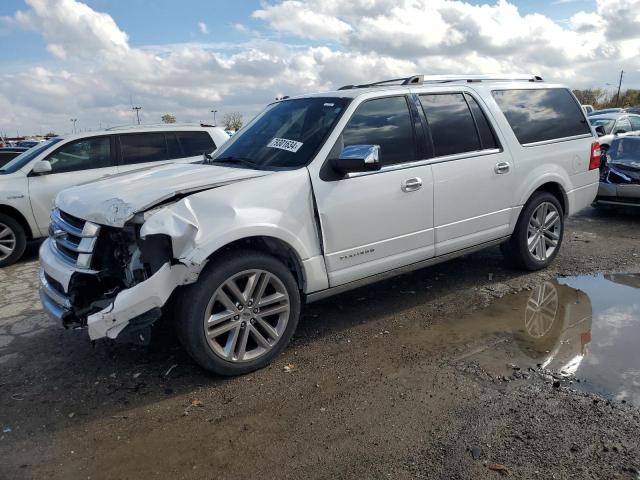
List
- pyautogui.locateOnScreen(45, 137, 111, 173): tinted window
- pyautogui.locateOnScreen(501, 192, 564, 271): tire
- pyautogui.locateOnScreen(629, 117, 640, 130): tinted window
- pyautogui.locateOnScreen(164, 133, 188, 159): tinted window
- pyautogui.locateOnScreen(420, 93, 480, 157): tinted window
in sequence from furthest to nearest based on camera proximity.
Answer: pyautogui.locateOnScreen(629, 117, 640, 130): tinted window → pyautogui.locateOnScreen(164, 133, 188, 159): tinted window → pyautogui.locateOnScreen(45, 137, 111, 173): tinted window → pyautogui.locateOnScreen(501, 192, 564, 271): tire → pyautogui.locateOnScreen(420, 93, 480, 157): tinted window

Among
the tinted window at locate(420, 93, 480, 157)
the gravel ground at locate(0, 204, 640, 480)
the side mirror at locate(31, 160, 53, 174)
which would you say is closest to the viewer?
the gravel ground at locate(0, 204, 640, 480)

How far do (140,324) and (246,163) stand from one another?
159 cm

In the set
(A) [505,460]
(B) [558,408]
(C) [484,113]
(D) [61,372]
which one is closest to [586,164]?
(C) [484,113]

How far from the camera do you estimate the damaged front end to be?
10.2 feet

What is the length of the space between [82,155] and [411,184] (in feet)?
17.7

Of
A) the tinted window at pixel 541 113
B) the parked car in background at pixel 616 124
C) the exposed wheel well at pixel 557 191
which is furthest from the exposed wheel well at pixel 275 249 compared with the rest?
the parked car in background at pixel 616 124

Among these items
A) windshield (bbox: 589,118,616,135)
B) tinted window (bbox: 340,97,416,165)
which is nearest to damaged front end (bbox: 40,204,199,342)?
tinted window (bbox: 340,97,416,165)

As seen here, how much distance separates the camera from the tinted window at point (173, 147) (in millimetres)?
7895

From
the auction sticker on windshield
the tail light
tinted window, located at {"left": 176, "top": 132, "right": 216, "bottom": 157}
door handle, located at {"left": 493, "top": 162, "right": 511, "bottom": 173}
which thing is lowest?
the tail light

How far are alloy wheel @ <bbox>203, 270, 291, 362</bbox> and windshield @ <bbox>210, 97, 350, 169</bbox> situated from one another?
0.96 meters

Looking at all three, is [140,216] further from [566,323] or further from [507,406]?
[566,323]

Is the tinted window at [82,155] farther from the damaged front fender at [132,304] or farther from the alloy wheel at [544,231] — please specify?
the alloy wheel at [544,231]

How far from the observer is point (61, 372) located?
3.72 meters

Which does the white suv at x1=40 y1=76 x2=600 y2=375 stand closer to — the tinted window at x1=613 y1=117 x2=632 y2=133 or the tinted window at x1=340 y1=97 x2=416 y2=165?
the tinted window at x1=340 y1=97 x2=416 y2=165
